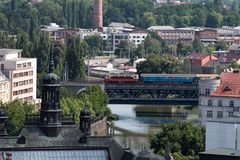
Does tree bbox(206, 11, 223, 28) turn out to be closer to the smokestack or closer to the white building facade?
the smokestack

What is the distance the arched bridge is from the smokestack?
76.2 meters

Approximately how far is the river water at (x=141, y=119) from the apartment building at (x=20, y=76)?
5547 mm

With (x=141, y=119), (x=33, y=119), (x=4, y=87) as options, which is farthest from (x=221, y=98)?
(x=33, y=119)

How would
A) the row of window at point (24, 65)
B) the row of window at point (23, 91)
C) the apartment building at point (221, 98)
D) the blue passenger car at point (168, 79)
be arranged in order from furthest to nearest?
the blue passenger car at point (168, 79) → the row of window at point (24, 65) → the row of window at point (23, 91) → the apartment building at point (221, 98)

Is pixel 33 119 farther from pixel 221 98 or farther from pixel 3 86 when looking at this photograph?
pixel 3 86

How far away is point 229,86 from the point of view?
6825 centimetres

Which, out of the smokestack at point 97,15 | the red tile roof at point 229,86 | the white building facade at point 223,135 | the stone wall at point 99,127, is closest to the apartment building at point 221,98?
the red tile roof at point 229,86

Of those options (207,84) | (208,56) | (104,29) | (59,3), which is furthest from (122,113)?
(59,3)

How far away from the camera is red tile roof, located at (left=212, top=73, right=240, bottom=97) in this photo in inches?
2667

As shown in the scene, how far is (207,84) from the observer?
70188 millimetres

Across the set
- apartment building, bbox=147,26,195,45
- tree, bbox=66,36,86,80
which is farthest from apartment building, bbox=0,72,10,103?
apartment building, bbox=147,26,195,45

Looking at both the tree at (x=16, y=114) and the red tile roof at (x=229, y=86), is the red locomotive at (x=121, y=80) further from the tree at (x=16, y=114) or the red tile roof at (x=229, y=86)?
the tree at (x=16, y=114)

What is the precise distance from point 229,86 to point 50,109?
1067 inches

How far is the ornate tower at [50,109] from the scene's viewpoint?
136 ft
